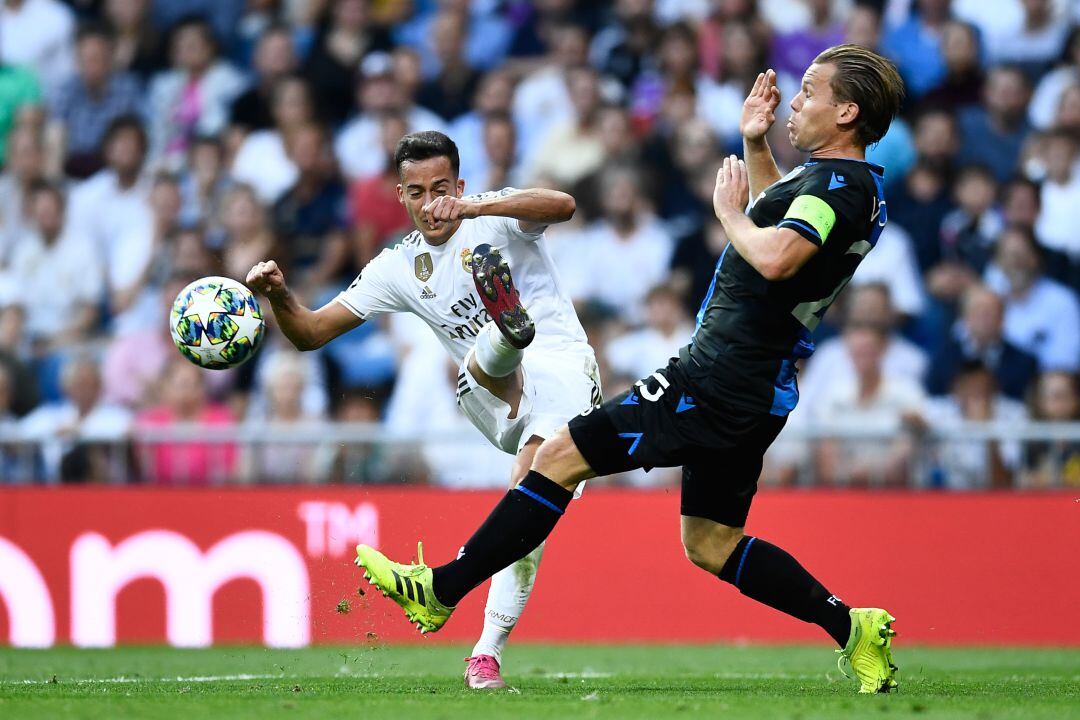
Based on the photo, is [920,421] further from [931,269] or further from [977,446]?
[931,269]

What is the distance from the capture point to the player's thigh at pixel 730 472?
21.3 feet

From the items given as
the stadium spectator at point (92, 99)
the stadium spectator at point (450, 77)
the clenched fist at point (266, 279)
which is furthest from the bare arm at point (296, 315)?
the stadium spectator at point (92, 99)

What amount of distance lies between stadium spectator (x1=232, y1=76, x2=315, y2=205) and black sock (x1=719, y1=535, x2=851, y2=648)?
8862 millimetres

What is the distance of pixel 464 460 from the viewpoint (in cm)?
1158

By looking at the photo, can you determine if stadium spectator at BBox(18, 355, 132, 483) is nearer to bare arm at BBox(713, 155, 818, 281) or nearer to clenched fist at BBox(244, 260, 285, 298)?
clenched fist at BBox(244, 260, 285, 298)

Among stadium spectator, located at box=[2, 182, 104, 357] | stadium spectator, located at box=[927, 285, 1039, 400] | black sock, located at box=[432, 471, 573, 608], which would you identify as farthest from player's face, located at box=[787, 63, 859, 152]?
stadium spectator, located at box=[2, 182, 104, 357]

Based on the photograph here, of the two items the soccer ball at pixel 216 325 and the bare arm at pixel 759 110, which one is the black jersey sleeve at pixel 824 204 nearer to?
the bare arm at pixel 759 110

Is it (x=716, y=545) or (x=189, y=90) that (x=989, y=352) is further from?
(x=189, y=90)

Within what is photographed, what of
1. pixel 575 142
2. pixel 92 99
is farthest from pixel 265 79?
pixel 575 142

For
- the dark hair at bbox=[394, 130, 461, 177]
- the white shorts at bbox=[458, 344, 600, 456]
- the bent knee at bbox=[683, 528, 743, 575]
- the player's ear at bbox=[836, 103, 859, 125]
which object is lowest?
the bent knee at bbox=[683, 528, 743, 575]

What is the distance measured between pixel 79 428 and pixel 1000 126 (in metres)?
8.00

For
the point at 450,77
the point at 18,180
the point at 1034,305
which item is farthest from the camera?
the point at 18,180

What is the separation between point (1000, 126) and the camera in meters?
13.5

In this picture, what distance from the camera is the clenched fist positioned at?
7121 millimetres
